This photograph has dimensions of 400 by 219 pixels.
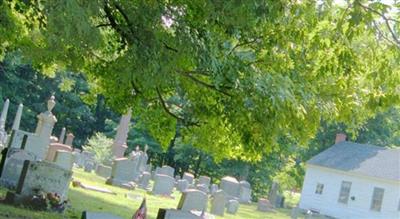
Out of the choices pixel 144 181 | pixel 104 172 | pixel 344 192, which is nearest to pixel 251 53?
pixel 144 181

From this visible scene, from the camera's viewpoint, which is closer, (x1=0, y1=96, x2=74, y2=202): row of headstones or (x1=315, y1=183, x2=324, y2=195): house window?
(x1=0, y1=96, x2=74, y2=202): row of headstones

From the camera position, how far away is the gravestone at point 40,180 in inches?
461

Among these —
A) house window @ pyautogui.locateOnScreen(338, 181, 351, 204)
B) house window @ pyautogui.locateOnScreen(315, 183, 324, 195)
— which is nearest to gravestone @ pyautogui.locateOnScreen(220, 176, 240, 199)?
house window @ pyautogui.locateOnScreen(315, 183, 324, 195)

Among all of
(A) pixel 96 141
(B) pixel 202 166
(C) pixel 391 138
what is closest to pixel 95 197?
(A) pixel 96 141

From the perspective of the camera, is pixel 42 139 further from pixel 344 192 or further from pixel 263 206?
pixel 344 192

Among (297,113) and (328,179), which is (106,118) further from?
(297,113)

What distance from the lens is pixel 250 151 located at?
838 centimetres

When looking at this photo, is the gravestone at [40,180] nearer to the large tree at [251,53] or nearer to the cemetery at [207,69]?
the cemetery at [207,69]

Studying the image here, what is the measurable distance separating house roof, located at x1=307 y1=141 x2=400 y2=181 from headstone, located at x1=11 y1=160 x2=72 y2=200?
27016mm

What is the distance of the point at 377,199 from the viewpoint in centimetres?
3531

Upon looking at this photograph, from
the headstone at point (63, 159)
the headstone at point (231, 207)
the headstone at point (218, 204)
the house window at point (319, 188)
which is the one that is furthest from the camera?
the house window at point (319, 188)

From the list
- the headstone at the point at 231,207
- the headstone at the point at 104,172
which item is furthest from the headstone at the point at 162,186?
the headstone at the point at 104,172

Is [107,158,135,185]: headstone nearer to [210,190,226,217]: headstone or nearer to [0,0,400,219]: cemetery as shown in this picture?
[210,190,226,217]: headstone

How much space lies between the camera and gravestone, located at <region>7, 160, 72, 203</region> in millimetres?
11711
